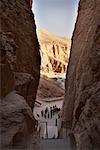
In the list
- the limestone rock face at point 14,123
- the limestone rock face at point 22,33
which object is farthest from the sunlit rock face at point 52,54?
the limestone rock face at point 14,123

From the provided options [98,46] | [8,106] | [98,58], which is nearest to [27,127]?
[8,106]

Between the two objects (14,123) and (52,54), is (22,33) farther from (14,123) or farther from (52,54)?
(52,54)

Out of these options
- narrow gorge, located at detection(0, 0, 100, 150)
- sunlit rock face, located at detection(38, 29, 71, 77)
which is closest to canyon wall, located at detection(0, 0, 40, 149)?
narrow gorge, located at detection(0, 0, 100, 150)

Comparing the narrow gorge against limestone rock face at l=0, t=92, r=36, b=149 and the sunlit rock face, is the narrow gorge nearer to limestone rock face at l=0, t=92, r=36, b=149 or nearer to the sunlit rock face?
limestone rock face at l=0, t=92, r=36, b=149

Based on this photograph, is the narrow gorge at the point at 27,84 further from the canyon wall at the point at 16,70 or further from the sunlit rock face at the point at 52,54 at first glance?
the sunlit rock face at the point at 52,54

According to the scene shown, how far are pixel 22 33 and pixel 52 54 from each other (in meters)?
58.6

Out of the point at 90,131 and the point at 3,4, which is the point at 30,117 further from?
the point at 3,4

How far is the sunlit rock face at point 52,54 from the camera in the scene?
6769 cm

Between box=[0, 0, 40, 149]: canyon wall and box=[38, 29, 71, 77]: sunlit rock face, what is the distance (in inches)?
1855

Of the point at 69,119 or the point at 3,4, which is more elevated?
the point at 3,4

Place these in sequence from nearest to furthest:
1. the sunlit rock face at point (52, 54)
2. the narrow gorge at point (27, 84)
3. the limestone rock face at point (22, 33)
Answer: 1. the narrow gorge at point (27, 84)
2. the limestone rock face at point (22, 33)
3. the sunlit rock face at point (52, 54)

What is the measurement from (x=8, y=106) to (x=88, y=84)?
15.0ft

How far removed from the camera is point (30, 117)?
787 cm

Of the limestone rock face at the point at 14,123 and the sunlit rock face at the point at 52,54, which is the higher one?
the limestone rock face at the point at 14,123
